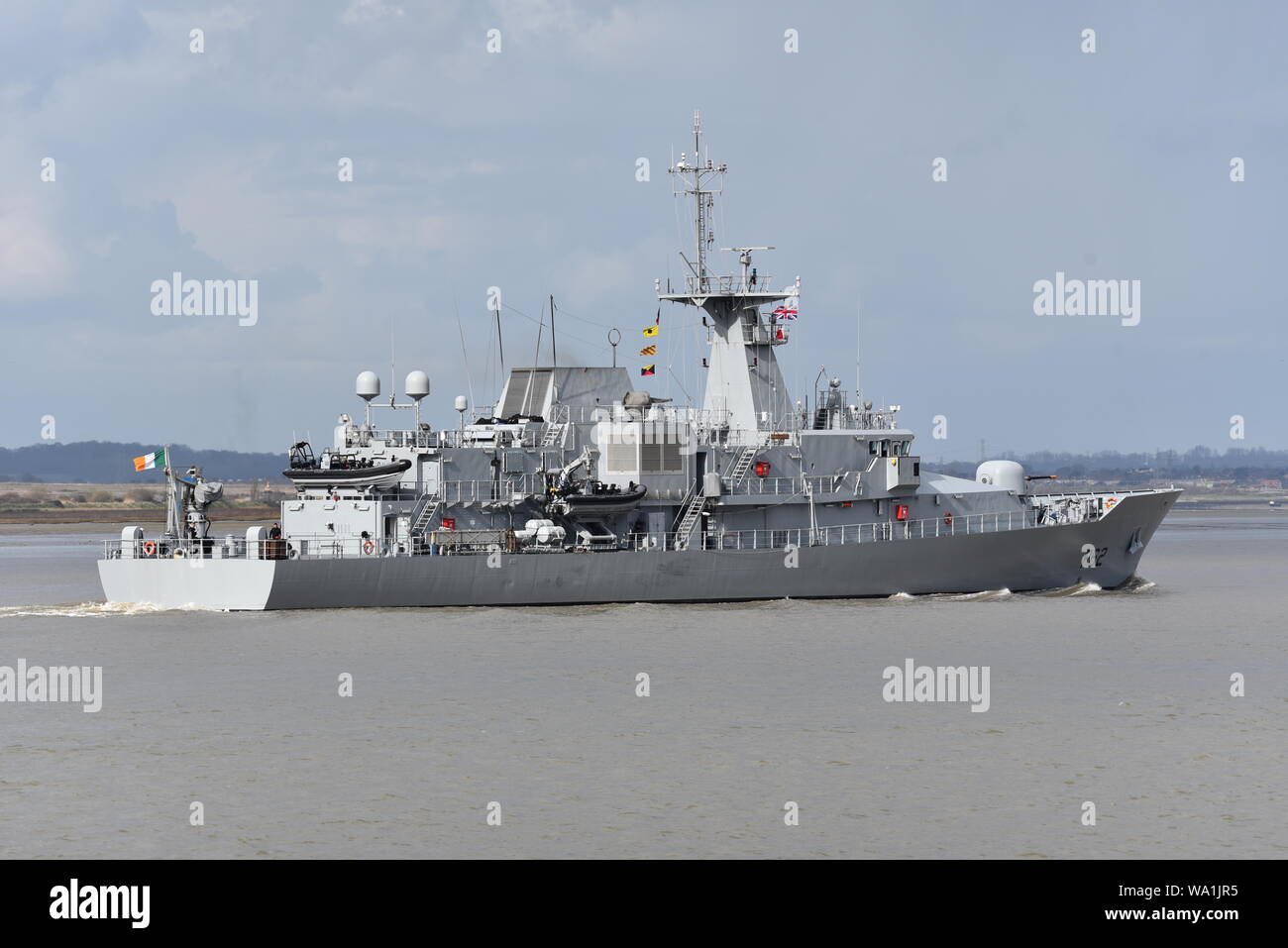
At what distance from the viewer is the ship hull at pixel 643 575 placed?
32844mm

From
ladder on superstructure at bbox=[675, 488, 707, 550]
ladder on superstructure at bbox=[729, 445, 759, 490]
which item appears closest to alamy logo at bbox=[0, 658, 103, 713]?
ladder on superstructure at bbox=[675, 488, 707, 550]

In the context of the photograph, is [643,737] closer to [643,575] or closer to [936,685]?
[936,685]

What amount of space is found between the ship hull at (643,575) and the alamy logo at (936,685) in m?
10.2

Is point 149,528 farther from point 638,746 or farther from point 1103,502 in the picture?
point 638,746

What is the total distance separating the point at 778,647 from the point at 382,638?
808cm

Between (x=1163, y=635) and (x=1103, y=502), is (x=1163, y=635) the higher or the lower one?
the lower one

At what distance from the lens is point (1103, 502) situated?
3931 cm

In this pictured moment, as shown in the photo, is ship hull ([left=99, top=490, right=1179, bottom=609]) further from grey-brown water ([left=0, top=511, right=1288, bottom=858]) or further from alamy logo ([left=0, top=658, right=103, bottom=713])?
alamy logo ([left=0, top=658, right=103, bottom=713])

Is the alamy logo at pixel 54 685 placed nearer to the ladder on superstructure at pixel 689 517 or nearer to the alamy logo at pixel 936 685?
the alamy logo at pixel 936 685

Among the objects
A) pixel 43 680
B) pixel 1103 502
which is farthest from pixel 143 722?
pixel 1103 502

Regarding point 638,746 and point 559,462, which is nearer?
point 638,746
